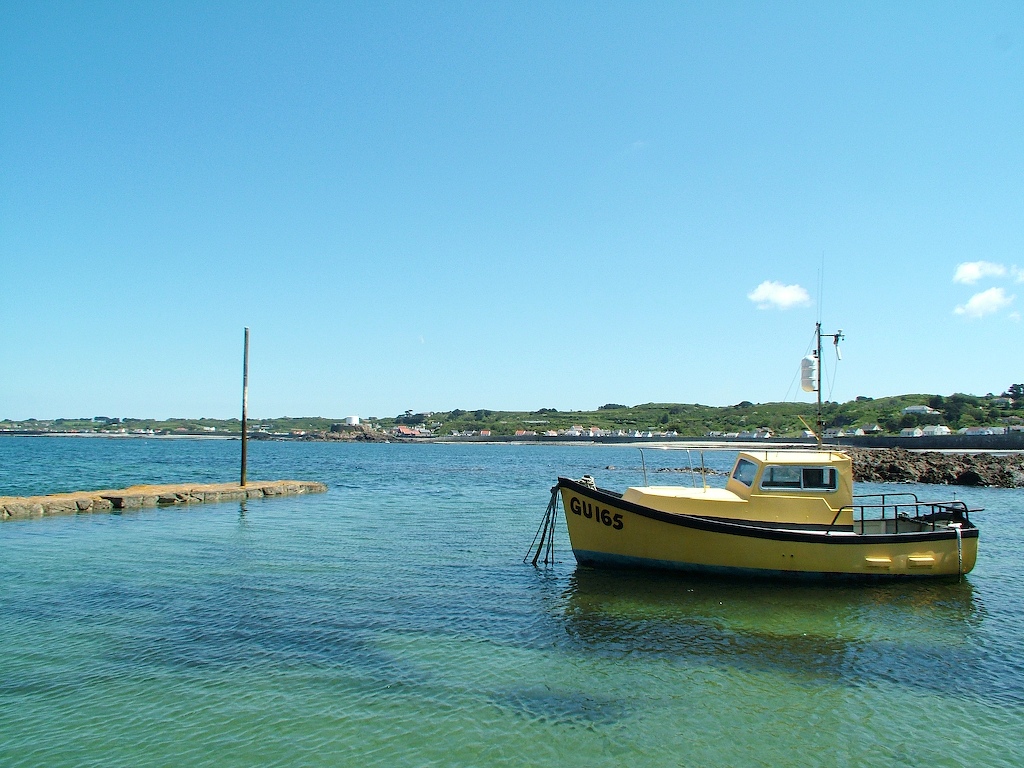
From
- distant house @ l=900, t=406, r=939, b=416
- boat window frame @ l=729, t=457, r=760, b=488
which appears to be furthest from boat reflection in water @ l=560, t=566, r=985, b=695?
distant house @ l=900, t=406, r=939, b=416

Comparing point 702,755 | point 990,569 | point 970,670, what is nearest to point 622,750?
point 702,755

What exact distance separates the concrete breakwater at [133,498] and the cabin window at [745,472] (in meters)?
23.7

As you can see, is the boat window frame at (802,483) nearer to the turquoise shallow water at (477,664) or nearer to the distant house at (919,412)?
the turquoise shallow water at (477,664)

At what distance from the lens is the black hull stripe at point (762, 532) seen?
14.9 m

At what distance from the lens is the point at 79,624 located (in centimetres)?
1159

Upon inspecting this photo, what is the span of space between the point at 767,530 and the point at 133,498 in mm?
25283

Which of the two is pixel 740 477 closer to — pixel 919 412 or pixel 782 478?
pixel 782 478

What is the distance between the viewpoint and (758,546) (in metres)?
15.0

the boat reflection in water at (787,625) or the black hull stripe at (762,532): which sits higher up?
Answer: the black hull stripe at (762,532)

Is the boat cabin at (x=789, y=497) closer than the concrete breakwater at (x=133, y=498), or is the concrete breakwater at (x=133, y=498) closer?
the boat cabin at (x=789, y=497)

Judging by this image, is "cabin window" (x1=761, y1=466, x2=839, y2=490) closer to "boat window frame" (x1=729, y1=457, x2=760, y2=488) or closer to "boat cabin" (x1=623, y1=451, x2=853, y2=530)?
"boat cabin" (x1=623, y1=451, x2=853, y2=530)

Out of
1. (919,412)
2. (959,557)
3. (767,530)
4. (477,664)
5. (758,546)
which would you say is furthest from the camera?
(919,412)

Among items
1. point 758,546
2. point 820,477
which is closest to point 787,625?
point 758,546

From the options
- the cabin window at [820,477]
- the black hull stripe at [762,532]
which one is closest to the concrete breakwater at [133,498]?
the black hull stripe at [762,532]
